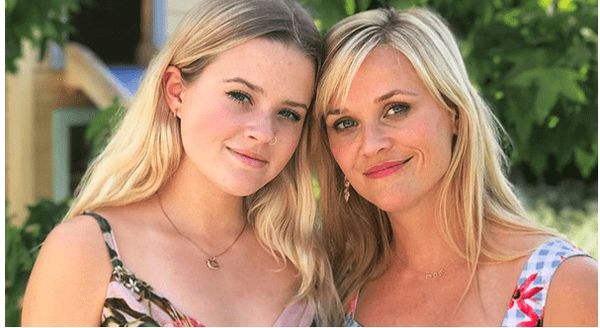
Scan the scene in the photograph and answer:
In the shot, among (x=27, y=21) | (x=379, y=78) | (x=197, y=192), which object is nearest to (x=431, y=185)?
(x=379, y=78)

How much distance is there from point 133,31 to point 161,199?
20.4 ft

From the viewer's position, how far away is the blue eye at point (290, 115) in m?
2.45

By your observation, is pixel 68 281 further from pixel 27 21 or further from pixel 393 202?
pixel 27 21

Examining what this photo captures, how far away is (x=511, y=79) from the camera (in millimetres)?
3080

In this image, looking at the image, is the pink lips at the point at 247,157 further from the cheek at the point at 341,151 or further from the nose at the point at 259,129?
the cheek at the point at 341,151

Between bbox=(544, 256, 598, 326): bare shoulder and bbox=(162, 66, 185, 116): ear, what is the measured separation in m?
1.02

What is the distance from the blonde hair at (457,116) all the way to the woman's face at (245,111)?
4.5 inches

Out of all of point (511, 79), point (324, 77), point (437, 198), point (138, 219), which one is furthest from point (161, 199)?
point (511, 79)

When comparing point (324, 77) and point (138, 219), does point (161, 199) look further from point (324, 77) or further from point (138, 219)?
point (324, 77)

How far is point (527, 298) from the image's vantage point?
2.36 metres

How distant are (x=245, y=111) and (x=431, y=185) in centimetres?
53

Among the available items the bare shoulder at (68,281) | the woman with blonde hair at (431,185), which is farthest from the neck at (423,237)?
the bare shoulder at (68,281)

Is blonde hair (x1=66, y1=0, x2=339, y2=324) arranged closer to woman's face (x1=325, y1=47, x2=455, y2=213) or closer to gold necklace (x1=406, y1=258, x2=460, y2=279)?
woman's face (x1=325, y1=47, x2=455, y2=213)

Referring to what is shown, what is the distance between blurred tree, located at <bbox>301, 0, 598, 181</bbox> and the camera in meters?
2.99
